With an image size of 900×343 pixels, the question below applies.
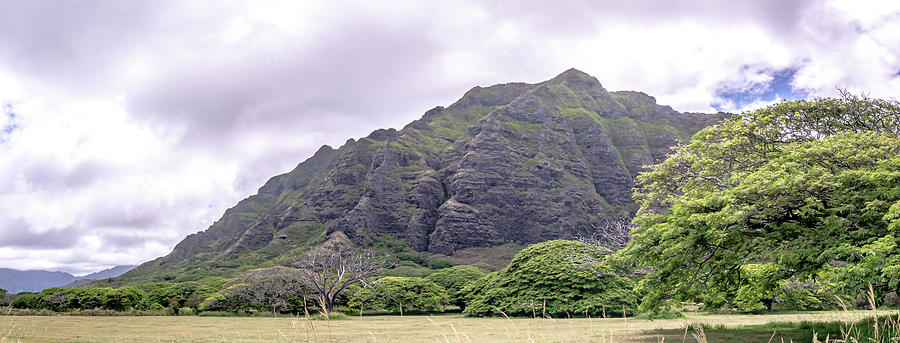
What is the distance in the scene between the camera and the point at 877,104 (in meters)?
15.7

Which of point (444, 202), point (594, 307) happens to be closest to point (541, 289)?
point (594, 307)

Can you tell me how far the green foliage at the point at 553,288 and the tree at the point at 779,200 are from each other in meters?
16.3

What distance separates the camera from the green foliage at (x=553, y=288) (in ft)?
115

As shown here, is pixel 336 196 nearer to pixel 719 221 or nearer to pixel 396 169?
pixel 396 169

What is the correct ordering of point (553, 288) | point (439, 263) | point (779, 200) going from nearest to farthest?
point (779, 200) → point (553, 288) → point (439, 263)

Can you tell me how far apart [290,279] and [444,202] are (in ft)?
414

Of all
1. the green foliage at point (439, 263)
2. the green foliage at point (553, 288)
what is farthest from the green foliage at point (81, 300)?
the green foliage at point (439, 263)

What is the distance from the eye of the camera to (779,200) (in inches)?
479

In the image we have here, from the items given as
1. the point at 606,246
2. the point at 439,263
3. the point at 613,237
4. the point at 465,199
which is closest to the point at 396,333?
the point at 613,237

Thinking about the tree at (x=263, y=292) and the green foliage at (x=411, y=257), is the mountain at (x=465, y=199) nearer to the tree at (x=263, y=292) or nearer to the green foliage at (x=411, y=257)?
the green foliage at (x=411, y=257)

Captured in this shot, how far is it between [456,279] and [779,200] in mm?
47767

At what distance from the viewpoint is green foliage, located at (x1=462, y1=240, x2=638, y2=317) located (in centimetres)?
3519

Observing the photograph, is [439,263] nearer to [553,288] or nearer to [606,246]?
[553,288]

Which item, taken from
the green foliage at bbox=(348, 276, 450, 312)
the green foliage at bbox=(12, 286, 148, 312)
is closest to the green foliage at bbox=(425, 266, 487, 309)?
the green foliage at bbox=(348, 276, 450, 312)
